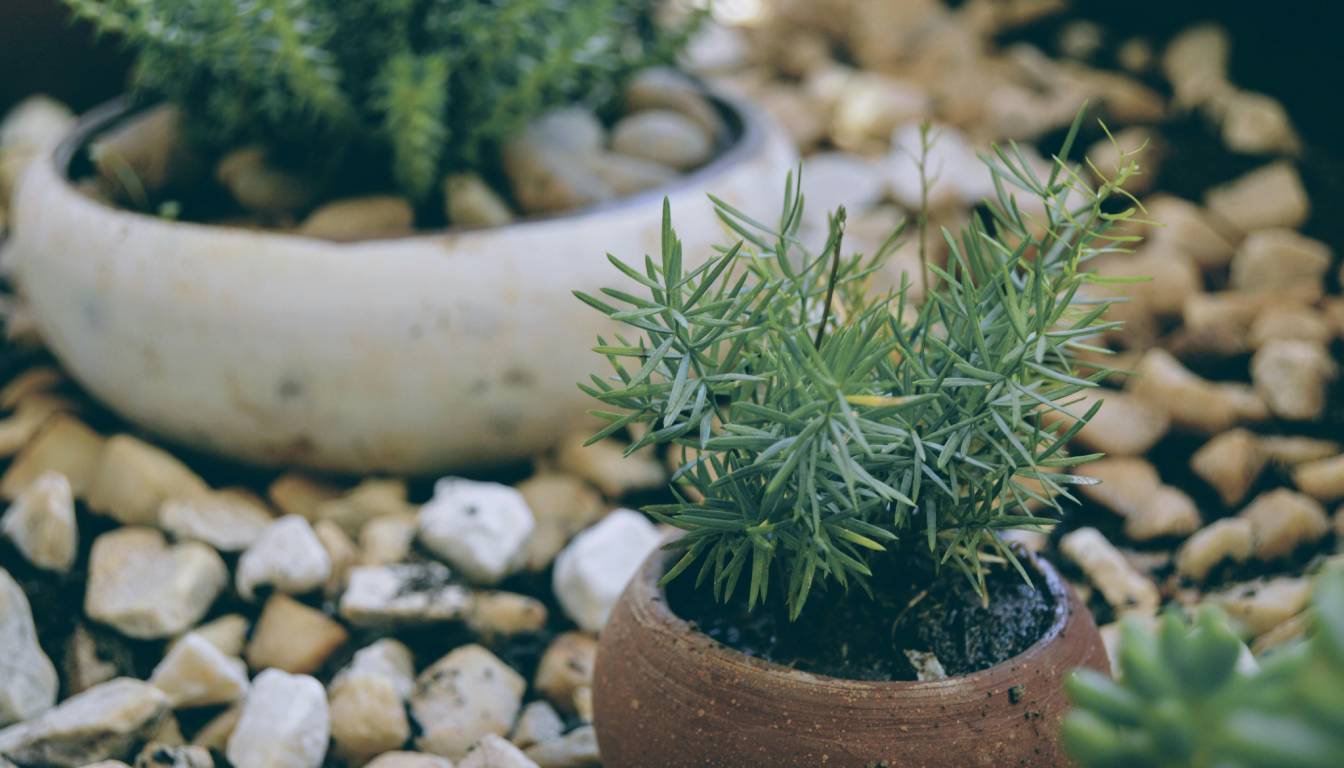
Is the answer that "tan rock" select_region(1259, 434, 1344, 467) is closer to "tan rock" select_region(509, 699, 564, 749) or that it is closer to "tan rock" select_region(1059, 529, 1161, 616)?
"tan rock" select_region(1059, 529, 1161, 616)

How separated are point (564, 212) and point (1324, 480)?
0.90m

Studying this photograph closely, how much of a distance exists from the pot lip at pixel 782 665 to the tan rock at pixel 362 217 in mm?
686

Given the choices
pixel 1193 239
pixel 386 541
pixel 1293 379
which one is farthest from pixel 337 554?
pixel 1193 239

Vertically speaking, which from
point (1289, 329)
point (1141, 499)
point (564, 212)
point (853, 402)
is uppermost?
point (853, 402)

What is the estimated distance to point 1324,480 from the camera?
1.39 meters

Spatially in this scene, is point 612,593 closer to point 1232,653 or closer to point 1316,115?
point 1232,653

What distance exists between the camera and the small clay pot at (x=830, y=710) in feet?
2.43

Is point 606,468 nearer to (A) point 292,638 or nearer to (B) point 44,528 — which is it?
(A) point 292,638

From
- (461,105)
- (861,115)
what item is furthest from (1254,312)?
(461,105)

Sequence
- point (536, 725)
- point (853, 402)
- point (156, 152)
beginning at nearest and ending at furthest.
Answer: point (853, 402) < point (536, 725) < point (156, 152)

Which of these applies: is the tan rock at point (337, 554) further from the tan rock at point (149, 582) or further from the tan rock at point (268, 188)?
the tan rock at point (268, 188)

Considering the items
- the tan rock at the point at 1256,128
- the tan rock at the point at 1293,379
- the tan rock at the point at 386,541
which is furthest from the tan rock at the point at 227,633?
the tan rock at the point at 1256,128

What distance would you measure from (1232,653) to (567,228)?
0.99m

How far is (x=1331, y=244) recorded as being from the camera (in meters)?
1.92
